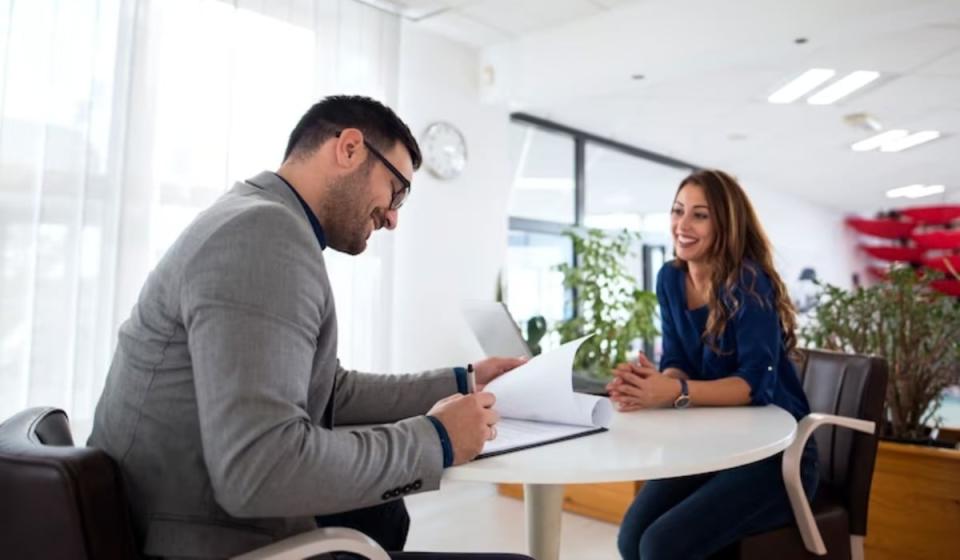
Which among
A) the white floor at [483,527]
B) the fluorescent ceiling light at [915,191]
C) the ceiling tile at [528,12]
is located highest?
the fluorescent ceiling light at [915,191]

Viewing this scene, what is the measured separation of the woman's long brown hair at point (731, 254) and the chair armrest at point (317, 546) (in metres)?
1.17

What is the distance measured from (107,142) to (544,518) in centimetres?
216

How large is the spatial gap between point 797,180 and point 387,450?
9093 mm

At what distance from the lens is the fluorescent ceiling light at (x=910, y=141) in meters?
6.15

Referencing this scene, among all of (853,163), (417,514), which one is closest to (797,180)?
(853,163)

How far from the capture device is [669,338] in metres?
1.97

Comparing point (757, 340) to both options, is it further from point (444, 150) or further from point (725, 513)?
point (444, 150)

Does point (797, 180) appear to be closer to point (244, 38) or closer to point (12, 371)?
point (244, 38)

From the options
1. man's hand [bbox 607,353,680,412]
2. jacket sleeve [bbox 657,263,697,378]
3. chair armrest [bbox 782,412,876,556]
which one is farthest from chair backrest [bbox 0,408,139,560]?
jacket sleeve [bbox 657,263,697,378]

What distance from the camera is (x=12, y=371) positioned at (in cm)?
221

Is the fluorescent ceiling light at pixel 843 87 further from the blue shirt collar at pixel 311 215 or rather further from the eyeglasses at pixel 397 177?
the blue shirt collar at pixel 311 215

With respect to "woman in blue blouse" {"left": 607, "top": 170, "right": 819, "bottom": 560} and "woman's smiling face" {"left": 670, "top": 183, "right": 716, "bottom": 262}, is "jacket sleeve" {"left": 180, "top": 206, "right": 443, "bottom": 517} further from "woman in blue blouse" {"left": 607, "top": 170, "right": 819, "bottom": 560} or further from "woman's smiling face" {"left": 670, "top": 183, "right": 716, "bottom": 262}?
"woman's smiling face" {"left": 670, "top": 183, "right": 716, "bottom": 262}

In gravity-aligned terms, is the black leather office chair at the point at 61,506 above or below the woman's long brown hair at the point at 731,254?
below

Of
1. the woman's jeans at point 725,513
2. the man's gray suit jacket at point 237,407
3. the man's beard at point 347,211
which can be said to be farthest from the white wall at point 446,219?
the man's gray suit jacket at point 237,407
